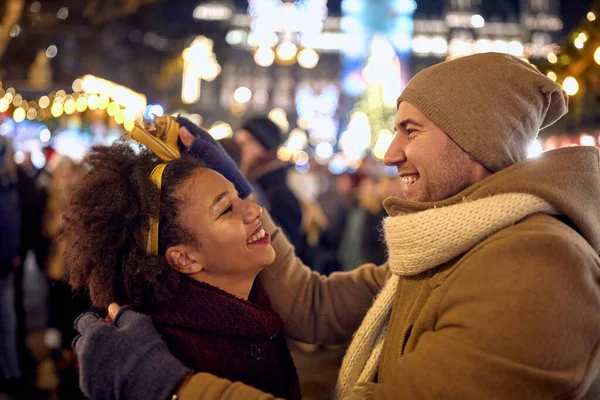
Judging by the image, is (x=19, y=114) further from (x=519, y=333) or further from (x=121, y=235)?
(x=519, y=333)

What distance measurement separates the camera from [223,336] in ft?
7.23

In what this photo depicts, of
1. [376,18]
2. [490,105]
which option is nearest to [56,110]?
[490,105]

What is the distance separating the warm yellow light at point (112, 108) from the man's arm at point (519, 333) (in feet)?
31.5

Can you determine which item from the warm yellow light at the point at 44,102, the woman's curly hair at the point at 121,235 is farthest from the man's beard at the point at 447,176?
the warm yellow light at the point at 44,102

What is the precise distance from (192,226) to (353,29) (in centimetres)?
4258

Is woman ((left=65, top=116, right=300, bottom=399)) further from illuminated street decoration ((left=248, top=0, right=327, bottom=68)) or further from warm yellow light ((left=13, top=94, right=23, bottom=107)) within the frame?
illuminated street decoration ((left=248, top=0, right=327, bottom=68))

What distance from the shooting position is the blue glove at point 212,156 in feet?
8.54

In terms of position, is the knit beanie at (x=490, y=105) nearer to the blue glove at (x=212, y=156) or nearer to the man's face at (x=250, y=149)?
the blue glove at (x=212, y=156)

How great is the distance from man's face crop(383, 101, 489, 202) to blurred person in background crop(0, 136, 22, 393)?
484cm

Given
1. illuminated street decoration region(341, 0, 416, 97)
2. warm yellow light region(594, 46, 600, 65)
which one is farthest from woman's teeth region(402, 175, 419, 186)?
illuminated street decoration region(341, 0, 416, 97)

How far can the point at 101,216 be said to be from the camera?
2.16 m

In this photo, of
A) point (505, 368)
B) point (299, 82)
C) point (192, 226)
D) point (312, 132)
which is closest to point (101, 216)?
point (192, 226)

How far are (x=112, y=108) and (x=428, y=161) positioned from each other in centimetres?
954

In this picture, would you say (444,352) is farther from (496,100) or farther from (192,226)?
(192,226)
